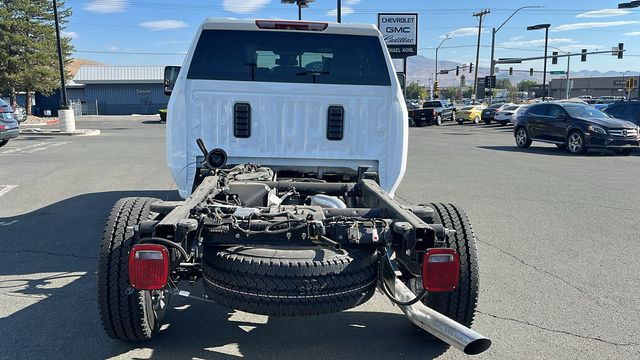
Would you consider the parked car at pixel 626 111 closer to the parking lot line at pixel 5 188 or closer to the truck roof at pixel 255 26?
the truck roof at pixel 255 26

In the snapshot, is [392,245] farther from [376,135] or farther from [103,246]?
[376,135]

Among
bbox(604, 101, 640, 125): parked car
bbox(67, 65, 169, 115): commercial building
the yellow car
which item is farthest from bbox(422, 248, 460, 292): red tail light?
bbox(67, 65, 169, 115): commercial building

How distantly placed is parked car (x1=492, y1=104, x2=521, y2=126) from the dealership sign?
A: 798 centimetres

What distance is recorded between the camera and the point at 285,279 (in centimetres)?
286

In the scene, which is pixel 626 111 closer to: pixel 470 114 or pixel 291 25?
pixel 291 25

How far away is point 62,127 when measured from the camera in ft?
81.7

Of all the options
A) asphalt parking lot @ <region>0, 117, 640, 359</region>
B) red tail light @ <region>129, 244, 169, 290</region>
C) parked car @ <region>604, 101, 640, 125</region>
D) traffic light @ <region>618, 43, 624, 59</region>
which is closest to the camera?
red tail light @ <region>129, 244, 169, 290</region>

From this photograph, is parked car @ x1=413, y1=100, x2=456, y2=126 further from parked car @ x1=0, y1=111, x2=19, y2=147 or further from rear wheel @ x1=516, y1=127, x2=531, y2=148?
parked car @ x1=0, y1=111, x2=19, y2=147

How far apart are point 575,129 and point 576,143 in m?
0.45

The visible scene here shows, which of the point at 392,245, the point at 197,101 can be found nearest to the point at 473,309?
Answer: the point at 392,245

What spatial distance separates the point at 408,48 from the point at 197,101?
36795 millimetres

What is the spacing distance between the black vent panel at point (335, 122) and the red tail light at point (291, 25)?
0.80 m

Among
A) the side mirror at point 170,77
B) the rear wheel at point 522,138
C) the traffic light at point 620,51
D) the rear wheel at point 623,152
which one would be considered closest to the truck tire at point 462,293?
the side mirror at point 170,77

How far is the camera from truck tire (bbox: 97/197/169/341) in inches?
128
